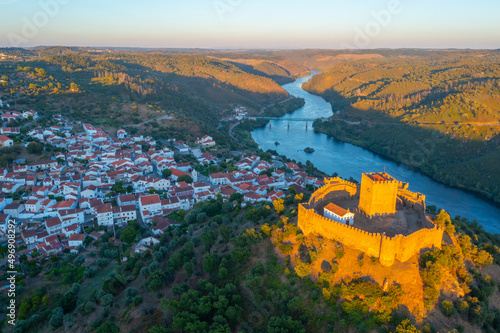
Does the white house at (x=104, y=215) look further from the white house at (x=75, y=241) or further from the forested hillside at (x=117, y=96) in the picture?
the forested hillside at (x=117, y=96)

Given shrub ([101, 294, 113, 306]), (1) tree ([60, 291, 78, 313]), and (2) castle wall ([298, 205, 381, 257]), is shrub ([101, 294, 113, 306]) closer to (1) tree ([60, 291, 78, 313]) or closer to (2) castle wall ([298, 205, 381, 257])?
(1) tree ([60, 291, 78, 313])

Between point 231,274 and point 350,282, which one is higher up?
point 350,282

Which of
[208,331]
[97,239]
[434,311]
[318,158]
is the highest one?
[434,311]

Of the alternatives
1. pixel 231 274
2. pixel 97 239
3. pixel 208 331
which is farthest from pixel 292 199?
pixel 97 239

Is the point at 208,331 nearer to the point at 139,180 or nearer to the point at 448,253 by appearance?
the point at 448,253

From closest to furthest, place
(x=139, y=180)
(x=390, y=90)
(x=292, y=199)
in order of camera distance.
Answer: (x=292, y=199) → (x=139, y=180) → (x=390, y=90)

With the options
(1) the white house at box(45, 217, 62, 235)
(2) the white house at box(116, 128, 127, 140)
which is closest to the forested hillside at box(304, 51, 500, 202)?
(2) the white house at box(116, 128, 127, 140)
